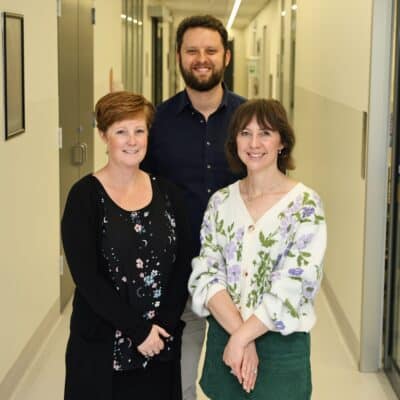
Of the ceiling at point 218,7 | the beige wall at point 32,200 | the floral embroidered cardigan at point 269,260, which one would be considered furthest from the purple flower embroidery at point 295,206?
the ceiling at point 218,7

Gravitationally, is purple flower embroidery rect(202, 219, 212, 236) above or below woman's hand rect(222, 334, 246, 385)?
above

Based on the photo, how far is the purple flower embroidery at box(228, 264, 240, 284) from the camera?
229 centimetres

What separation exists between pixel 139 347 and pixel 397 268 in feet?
6.96

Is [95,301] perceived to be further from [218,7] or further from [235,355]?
[218,7]

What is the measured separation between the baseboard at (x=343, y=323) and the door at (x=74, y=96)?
1836 mm

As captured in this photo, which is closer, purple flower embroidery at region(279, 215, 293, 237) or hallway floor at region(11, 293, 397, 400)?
purple flower embroidery at region(279, 215, 293, 237)

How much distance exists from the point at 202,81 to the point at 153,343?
1.02 metres

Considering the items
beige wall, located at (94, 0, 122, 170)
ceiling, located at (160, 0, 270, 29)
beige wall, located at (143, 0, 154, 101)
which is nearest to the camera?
beige wall, located at (94, 0, 122, 170)

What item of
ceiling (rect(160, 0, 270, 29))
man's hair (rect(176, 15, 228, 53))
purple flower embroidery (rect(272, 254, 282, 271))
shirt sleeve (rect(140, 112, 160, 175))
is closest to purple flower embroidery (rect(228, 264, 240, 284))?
purple flower embroidery (rect(272, 254, 282, 271))

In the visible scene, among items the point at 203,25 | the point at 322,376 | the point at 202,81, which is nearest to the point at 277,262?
the point at 202,81

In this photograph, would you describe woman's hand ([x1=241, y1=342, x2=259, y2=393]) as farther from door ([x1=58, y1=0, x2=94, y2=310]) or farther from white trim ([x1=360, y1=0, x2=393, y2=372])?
door ([x1=58, y1=0, x2=94, y2=310])

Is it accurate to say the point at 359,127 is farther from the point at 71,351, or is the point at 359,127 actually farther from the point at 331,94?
the point at 71,351

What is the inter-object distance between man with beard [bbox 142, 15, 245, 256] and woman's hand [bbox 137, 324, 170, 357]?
1.84ft

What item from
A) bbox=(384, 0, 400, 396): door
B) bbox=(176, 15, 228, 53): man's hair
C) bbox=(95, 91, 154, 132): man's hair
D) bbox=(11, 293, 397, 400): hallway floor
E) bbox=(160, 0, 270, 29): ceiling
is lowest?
bbox=(11, 293, 397, 400): hallway floor
